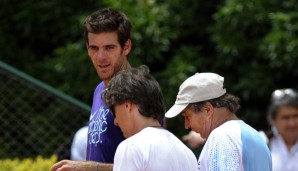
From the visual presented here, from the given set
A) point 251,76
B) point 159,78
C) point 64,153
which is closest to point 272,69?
point 251,76

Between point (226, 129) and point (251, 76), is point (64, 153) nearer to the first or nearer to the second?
point (251, 76)

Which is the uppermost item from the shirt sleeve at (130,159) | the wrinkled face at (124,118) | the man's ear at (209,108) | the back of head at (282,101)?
the wrinkled face at (124,118)

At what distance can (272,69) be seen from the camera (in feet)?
28.7

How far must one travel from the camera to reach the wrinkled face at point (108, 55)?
4.65m

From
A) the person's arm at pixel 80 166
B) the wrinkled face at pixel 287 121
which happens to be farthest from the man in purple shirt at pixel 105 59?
the wrinkled face at pixel 287 121

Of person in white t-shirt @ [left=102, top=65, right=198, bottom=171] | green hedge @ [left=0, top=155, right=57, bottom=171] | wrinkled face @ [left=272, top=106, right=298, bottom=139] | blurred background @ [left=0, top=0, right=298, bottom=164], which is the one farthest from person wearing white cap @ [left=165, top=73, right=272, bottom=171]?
blurred background @ [left=0, top=0, right=298, bottom=164]

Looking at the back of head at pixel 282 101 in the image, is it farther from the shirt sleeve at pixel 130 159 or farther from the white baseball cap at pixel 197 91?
the shirt sleeve at pixel 130 159

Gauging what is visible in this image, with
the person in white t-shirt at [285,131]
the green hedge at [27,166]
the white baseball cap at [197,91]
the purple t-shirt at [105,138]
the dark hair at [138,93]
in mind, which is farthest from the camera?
the green hedge at [27,166]

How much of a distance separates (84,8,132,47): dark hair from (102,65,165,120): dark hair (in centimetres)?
59

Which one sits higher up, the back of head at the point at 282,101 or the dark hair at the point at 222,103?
the dark hair at the point at 222,103

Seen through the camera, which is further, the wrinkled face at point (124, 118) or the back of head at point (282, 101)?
the back of head at point (282, 101)

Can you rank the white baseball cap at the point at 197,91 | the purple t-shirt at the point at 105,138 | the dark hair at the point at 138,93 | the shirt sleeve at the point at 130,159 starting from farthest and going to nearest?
1. the purple t-shirt at the point at 105,138
2. the white baseball cap at the point at 197,91
3. the dark hair at the point at 138,93
4. the shirt sleeve at the point at 130,159

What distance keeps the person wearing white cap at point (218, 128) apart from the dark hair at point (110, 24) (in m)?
0.46

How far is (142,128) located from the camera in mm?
4043
